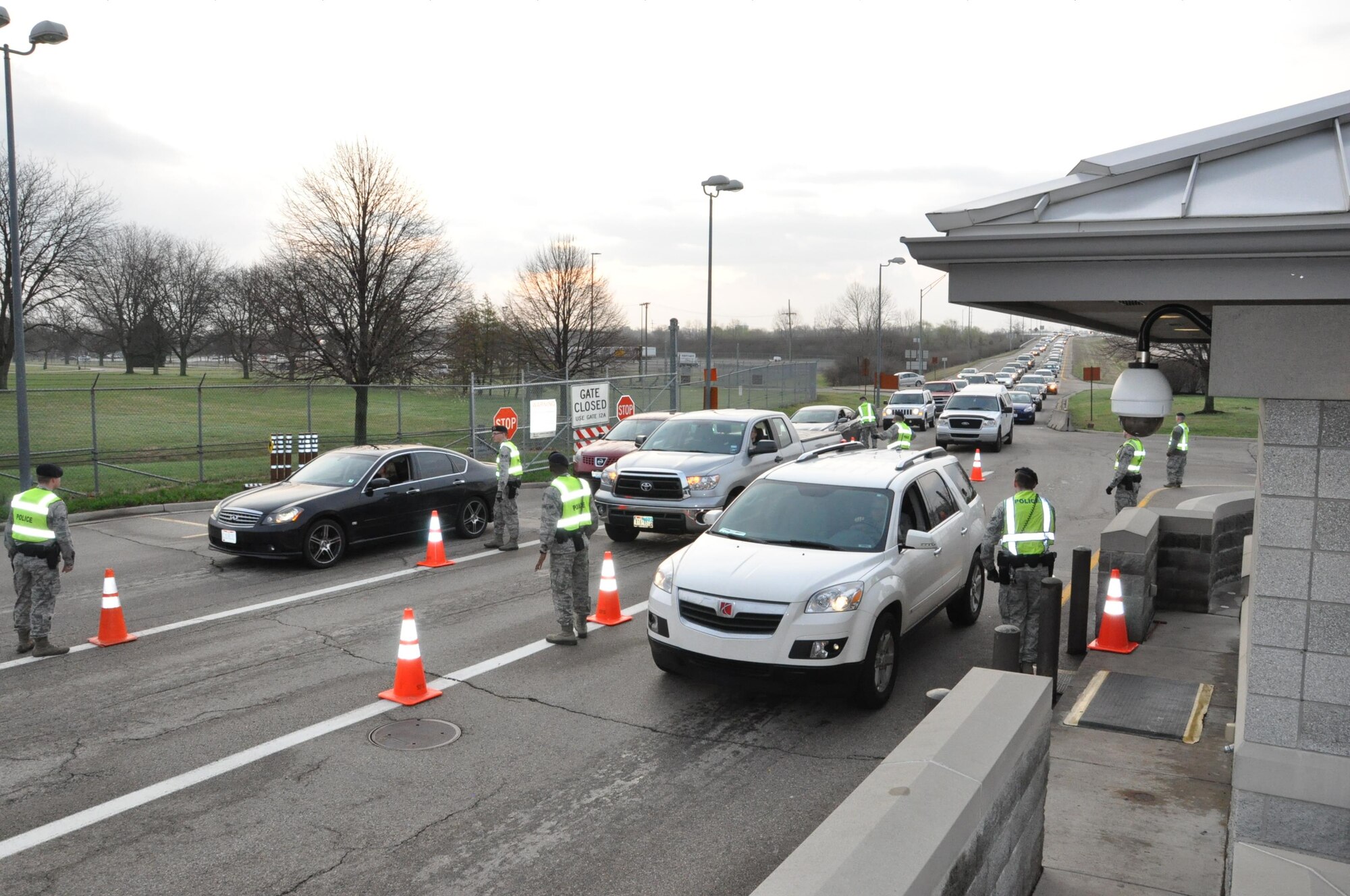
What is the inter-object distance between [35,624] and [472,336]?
169 ft

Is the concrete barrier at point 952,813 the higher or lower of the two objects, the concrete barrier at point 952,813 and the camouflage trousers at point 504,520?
the higher

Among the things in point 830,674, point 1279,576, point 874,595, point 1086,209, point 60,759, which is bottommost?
point 60,759

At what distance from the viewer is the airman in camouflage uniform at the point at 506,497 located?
14352 mm

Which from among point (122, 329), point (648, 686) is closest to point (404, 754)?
point (648, 686)

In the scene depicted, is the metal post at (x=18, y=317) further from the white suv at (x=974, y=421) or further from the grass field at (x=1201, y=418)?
the grass field at (x=1201, y=418)

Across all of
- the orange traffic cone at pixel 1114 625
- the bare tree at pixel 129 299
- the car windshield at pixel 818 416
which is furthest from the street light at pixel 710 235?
the bare tree at pixel 129 299

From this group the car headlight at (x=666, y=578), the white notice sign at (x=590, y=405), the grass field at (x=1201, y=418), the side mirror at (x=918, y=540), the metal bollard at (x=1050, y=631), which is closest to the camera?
the car headlight at (x=666, y=578)

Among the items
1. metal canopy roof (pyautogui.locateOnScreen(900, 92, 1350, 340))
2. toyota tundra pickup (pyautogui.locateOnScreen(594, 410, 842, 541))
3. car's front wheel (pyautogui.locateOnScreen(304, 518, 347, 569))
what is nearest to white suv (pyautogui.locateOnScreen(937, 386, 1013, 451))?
toyota tundra pickup (pyautogui.locateOnScreen(594, 410, 842, 541))

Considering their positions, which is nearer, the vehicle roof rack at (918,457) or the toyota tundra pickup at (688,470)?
the vehicle roof rack at (918,457)

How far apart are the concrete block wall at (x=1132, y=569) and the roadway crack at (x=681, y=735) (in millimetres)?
3652

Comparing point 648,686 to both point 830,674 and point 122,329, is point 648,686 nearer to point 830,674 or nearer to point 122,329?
point 830,674

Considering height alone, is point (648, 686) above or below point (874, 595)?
below

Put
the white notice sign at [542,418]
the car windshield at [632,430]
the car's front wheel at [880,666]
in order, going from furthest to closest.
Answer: the white notice sign at [542,418], the car windshield at [632,430], the car's front wheel at [880,666]

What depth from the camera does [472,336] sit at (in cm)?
5947
